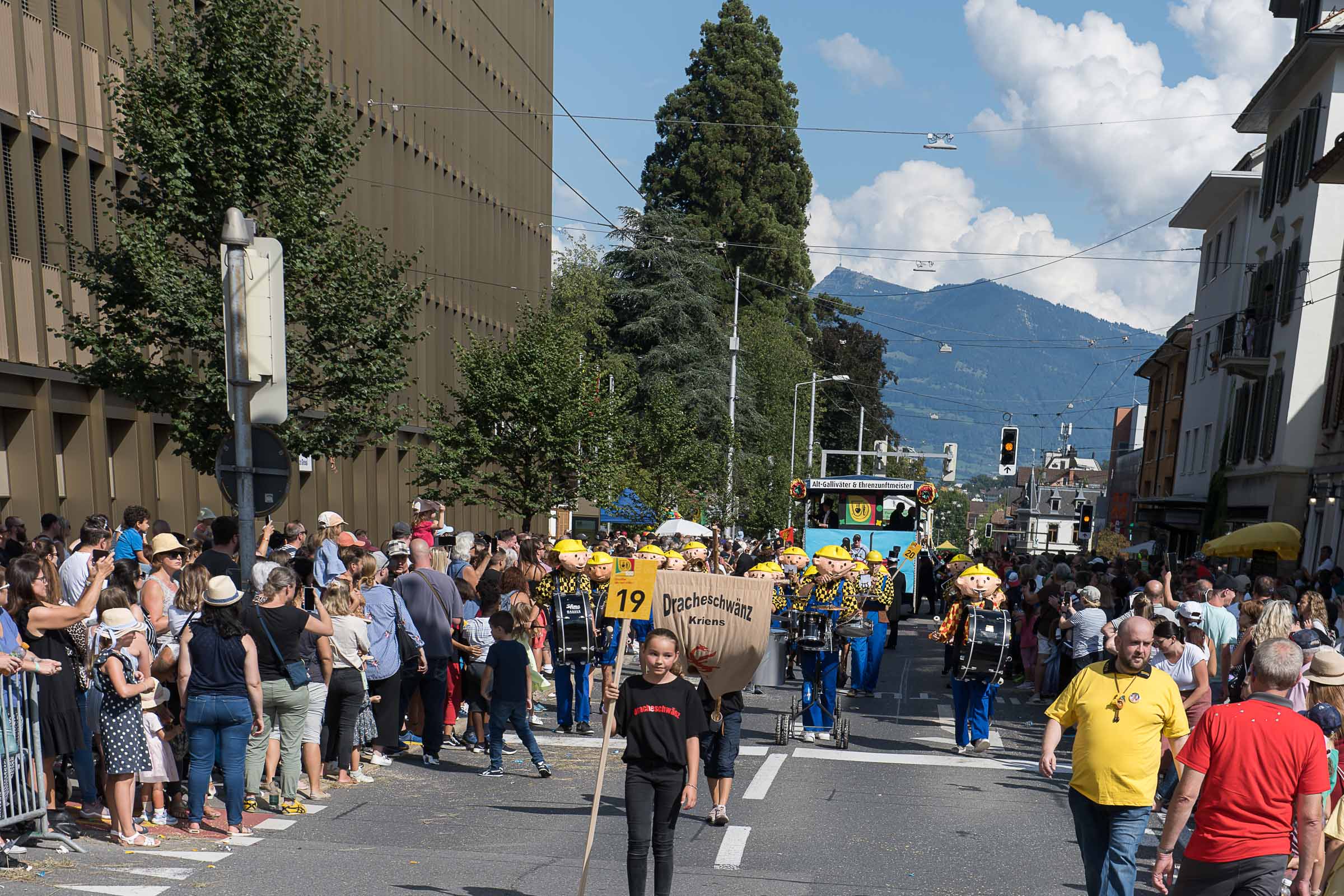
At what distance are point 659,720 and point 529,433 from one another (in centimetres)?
2199

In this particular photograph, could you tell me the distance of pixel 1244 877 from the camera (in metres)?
5.66

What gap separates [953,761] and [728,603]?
4.13 meters

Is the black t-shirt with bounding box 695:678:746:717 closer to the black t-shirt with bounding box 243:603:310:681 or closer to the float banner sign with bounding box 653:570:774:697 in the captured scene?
the float banner sign with bounding box 653:570:774:697

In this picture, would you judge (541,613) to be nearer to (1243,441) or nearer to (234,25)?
(234,25)

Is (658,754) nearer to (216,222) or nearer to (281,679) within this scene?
(281,679)

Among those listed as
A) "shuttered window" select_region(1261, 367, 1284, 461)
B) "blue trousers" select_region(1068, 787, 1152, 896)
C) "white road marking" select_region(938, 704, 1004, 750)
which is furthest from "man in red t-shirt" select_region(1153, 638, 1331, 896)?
"shuttered window" select_region(1261, 367, 1284, 461)

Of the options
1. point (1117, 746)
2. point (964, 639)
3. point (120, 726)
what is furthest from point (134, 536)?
point (1117, 746)

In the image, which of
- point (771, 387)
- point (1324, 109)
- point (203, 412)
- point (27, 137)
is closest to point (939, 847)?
Result: point (203, 412)

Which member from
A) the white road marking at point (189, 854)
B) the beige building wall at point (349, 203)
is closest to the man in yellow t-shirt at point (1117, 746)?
the white road marking at point (189, 854)

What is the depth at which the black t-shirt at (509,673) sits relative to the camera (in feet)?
35.6

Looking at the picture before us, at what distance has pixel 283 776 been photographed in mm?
9461

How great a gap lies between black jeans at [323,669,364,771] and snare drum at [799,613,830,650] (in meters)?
4.36

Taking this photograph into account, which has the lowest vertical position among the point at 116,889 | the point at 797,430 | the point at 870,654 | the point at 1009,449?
the point at 797,430

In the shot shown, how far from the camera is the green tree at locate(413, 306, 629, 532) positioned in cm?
2848
